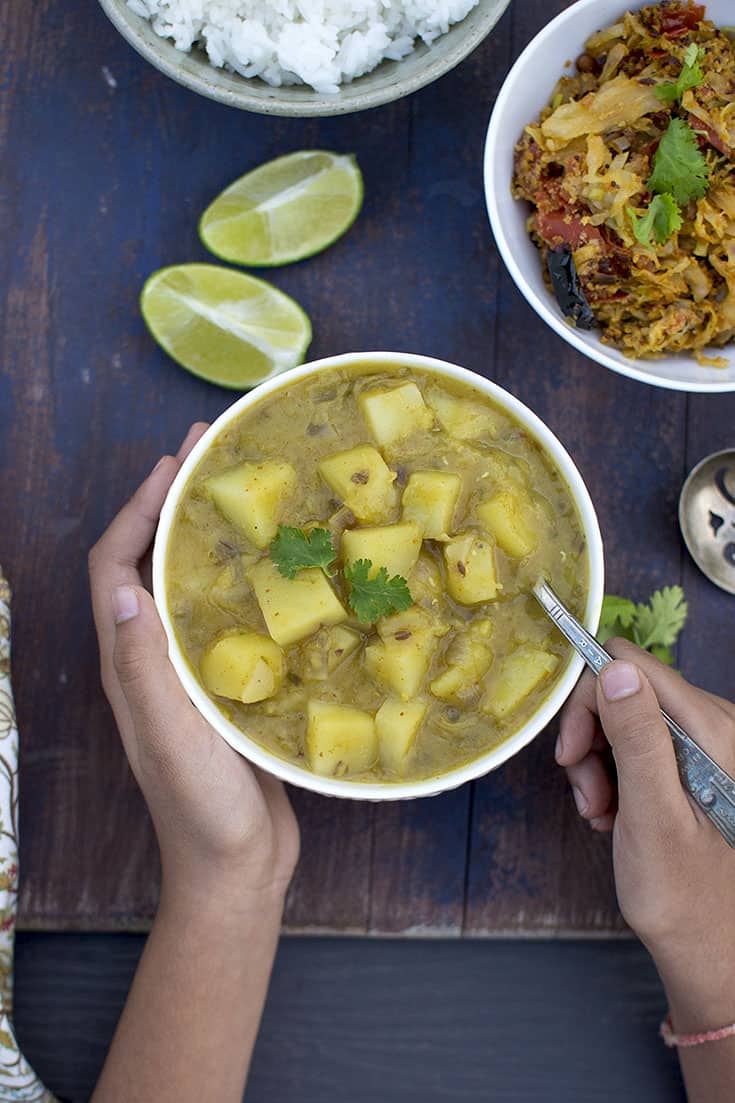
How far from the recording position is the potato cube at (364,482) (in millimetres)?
1853

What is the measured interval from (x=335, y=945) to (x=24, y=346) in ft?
5.22

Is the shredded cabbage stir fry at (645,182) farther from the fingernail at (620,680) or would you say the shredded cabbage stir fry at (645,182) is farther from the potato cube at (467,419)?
the fingernail at (620,680)

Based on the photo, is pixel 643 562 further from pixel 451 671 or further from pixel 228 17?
pixel 228 17

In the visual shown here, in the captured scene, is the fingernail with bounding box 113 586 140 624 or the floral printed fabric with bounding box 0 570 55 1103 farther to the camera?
the floral printed fabric with bounding box 0 570 55 1103

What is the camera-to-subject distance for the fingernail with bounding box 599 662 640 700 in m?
1.81

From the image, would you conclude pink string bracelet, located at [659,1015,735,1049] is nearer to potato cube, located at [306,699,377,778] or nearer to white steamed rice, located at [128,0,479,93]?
potato cube, located at [306,699,377,778]

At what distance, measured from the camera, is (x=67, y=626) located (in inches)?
97.9

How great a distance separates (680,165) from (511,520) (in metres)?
0.79

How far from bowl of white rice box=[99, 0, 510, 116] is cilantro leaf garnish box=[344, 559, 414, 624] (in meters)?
1.00

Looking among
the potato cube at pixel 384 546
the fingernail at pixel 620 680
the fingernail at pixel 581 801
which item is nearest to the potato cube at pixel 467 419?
the potato cube at pixel 384 546

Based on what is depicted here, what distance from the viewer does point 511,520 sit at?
73.0 inches

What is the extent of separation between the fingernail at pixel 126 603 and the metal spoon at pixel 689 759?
2.35 feet

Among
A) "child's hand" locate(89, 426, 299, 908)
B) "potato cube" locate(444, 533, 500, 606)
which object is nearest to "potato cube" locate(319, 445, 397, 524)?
"potato cube" locate(444, 533, 500, 606)

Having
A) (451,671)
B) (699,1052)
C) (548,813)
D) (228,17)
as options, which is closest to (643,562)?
(548,813)
